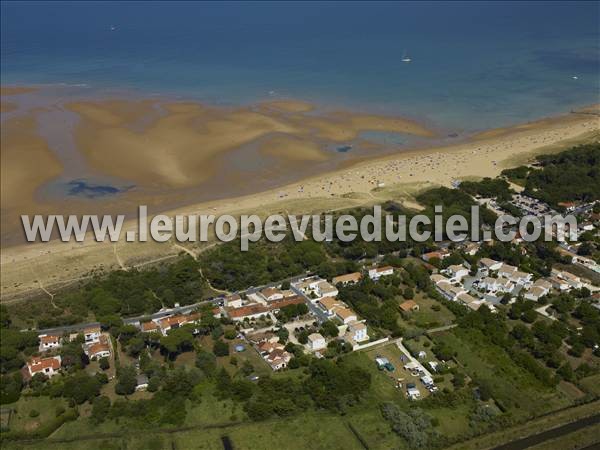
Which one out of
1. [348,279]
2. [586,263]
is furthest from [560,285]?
[348,279]

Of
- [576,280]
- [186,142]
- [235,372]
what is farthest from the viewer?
[186,142]

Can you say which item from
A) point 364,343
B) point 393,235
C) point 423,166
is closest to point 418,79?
point 423,166

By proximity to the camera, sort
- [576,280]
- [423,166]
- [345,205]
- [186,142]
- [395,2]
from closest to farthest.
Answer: [576,280] < [345,205] < [423,166] < [186,142] < [395,2]

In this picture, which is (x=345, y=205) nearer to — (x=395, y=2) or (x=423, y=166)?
(x=423, y=166)

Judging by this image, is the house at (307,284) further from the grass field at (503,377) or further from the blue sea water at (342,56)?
the blue sea water at (342,56)

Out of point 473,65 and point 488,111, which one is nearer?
point 488,111

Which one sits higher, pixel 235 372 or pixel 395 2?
pixel 395 2

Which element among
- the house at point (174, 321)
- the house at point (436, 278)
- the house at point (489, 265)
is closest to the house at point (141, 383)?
the house at point (174, 321)

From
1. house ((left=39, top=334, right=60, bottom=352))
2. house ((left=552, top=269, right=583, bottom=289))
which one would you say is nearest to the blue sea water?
house ((left=552, top=269, right=583, bottom=289))

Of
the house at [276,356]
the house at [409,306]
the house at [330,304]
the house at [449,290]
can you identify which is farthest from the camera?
the house at [449,290]
